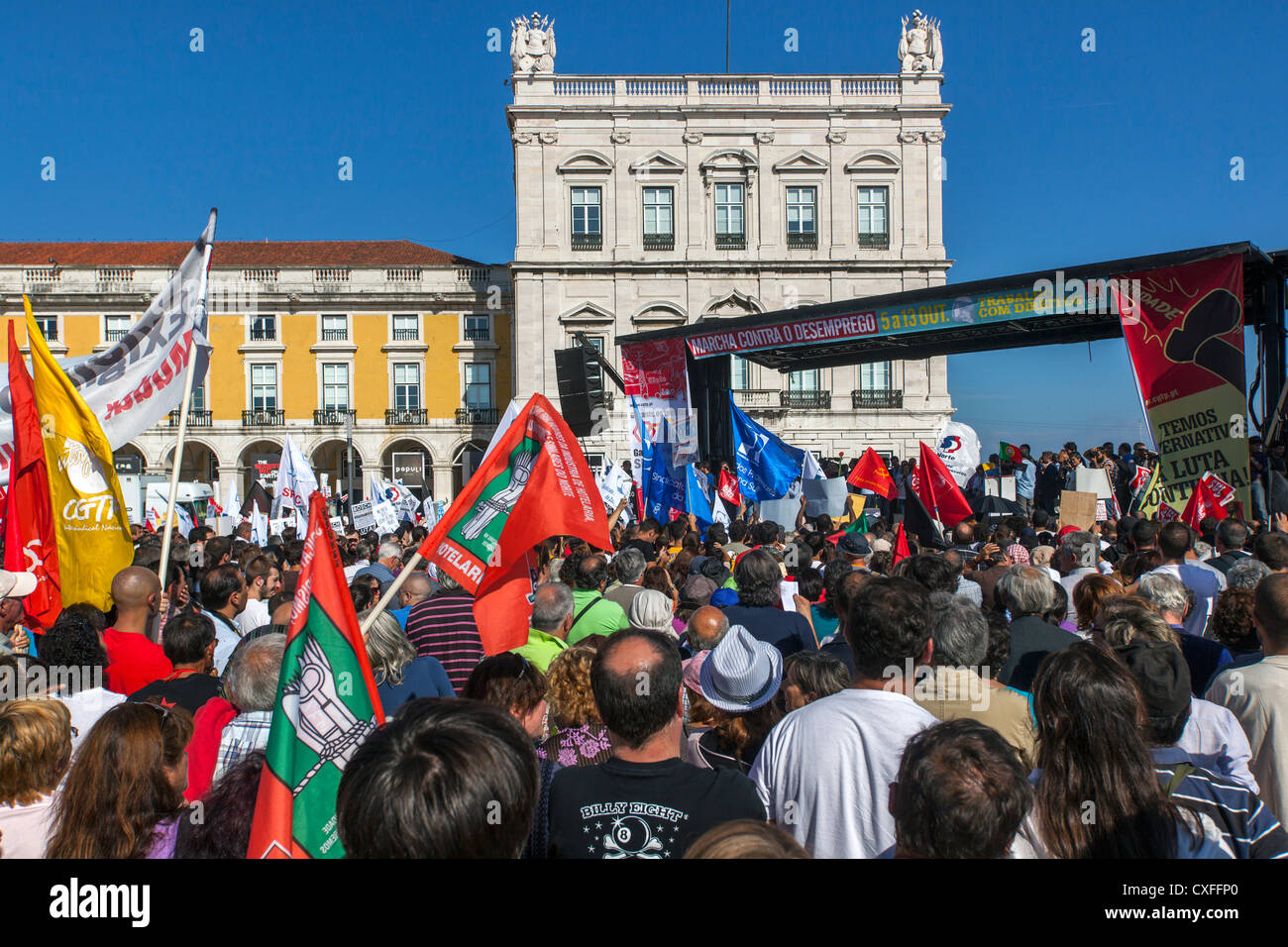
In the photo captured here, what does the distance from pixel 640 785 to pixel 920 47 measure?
42.1 metres

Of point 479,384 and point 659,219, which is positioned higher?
point 659,219

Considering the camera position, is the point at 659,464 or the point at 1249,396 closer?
the point at 1249,396

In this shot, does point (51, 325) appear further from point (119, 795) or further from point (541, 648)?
point (119, 795)

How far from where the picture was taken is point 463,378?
4300 centimetres

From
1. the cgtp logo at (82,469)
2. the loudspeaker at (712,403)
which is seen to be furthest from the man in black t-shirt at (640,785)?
the loudspeaker at (712,403)

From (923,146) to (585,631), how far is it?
37852 millimetres

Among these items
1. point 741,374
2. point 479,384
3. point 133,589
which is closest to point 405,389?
point 479,384

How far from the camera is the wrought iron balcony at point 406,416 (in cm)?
4241

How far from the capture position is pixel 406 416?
139 ft

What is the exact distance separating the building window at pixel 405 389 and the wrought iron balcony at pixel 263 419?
16.2ft

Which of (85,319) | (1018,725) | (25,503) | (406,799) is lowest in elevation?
(1018,725)
